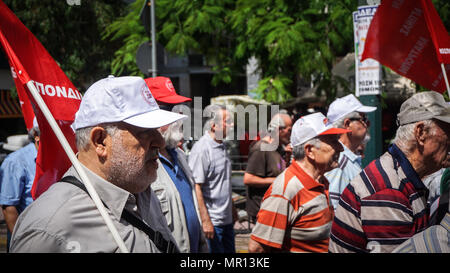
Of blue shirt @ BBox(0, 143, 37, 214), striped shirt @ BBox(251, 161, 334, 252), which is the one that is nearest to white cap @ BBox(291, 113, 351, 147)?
striped shirt @ BBox(251, 161, 334, 252)

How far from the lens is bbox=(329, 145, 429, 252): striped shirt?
266cm

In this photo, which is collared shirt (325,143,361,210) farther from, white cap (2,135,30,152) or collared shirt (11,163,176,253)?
white cap (2,135,30,152)

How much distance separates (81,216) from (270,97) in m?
7.39

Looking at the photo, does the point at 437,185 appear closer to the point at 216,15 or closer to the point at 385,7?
the point at 385,7

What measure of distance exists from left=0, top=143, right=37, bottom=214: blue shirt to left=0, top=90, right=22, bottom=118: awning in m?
21.0

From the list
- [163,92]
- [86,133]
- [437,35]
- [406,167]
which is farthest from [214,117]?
[86,133]

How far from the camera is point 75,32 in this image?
15164 millimetres

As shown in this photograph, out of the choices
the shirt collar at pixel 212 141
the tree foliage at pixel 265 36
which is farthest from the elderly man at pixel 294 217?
the tree foliage at pixel 265 36

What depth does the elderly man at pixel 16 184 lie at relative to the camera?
4637 mm

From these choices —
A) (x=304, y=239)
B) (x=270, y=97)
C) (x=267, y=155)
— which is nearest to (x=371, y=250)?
(x=304, y=239)

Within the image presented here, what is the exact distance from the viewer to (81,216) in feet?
6.74

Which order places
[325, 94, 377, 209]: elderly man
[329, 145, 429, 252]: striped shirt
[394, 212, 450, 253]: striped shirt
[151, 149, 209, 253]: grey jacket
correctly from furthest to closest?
1. [325, 94, 377, 209]: elderly man
2. [151, 149, 209, 253]: grey jacket
3. [329, 145, 429, 252]: striped shirt
4. [394, 212, 450, 253]: striped shirt

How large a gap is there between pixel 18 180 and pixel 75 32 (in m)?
11.4

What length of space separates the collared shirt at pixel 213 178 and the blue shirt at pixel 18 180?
1.70m
